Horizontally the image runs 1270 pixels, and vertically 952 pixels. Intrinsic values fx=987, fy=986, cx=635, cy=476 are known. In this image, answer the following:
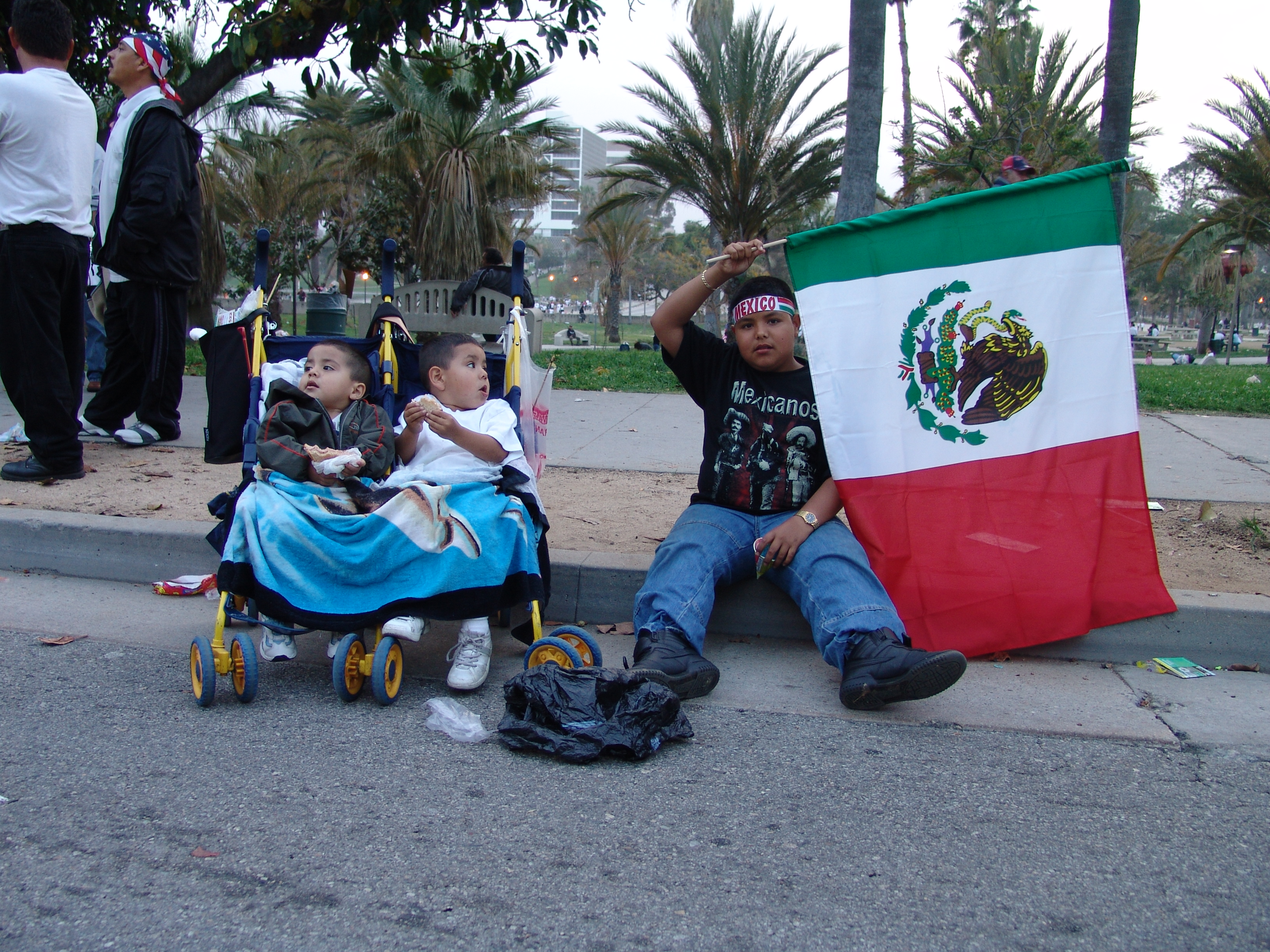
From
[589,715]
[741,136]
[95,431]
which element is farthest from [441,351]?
[741,136]

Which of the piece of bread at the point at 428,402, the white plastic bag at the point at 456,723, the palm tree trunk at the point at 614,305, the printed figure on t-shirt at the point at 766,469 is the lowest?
the white plastic bag at the point at 456,723

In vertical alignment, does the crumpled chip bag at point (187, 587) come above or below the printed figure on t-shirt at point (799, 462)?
below

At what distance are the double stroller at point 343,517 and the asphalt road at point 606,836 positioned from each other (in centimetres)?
14

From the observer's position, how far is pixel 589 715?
111 inches

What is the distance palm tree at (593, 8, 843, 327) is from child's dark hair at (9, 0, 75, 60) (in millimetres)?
13256

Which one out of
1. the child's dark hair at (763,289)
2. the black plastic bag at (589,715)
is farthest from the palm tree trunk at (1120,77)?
the black plastic bag at (589,715)

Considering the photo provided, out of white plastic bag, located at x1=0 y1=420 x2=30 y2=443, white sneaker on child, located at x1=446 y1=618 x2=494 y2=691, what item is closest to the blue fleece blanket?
white sneaker on child, located at x1=446 y1=618 x2=494 y2=691

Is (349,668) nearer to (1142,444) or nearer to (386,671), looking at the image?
(386,671)

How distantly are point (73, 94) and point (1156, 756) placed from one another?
5.72 metres

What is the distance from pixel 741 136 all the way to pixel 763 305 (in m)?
15.4

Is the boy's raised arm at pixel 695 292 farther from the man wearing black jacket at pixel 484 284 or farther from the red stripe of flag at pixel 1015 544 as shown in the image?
the man wearing black jacket at pixel 484 284

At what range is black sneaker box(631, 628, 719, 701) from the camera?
3.06 m

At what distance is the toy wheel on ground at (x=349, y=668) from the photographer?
303cm

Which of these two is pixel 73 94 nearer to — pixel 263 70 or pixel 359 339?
pixel 263 70
